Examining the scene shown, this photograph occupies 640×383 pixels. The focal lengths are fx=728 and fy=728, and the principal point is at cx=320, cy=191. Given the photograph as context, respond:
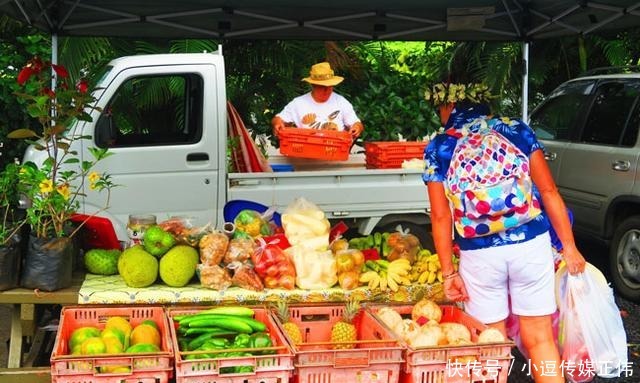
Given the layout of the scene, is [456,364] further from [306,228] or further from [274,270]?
[306,228]

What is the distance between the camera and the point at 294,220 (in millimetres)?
4520

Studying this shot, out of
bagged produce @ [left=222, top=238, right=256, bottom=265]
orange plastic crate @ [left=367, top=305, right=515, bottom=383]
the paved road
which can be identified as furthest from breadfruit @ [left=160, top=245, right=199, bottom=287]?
the paved road

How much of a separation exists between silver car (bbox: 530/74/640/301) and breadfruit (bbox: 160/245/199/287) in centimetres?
453

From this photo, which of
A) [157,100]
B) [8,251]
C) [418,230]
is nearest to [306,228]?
[8,251]

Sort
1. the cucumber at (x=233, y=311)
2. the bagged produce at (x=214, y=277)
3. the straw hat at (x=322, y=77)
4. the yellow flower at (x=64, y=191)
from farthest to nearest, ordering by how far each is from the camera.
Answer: the straw hat at (x=322, y=77), the bagged produce at (x=214, y=277), the yellow flower at (x=64, y=191), the cucumber at (x=233, y=311)

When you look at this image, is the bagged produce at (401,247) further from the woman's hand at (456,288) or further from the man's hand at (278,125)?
the man's hand at (278,125)

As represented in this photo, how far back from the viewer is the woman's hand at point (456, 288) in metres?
3.89

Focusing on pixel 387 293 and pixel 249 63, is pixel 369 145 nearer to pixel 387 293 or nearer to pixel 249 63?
pixel 387 293

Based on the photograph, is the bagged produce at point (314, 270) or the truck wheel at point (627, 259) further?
the truck wheel at point (627, 259)

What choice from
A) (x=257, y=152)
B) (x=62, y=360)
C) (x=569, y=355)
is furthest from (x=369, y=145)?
(x=62, y=360)

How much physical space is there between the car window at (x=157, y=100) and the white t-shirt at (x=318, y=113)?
2.90 ft

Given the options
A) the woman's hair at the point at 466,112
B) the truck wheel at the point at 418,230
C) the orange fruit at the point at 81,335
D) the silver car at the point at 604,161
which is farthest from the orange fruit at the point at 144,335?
the silver car at the point at 604,161

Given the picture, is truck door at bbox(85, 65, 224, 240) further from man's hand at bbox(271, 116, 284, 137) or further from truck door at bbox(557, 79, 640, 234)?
truck door at bbox(557, 79, 640, 234)

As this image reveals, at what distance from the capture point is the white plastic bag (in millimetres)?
3887
